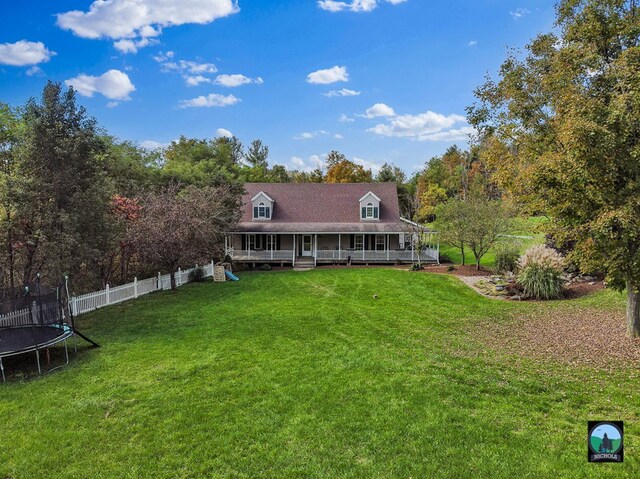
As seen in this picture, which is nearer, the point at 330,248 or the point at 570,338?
the point at 570,338

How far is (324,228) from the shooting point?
27.6 meters

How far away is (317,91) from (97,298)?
2264 cm

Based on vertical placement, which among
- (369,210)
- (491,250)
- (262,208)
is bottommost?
(491,250)

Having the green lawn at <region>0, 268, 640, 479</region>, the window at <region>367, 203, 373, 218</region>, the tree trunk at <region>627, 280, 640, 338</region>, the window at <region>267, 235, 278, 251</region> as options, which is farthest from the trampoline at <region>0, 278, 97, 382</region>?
the window at <region>367, 203, 373, 218</region>

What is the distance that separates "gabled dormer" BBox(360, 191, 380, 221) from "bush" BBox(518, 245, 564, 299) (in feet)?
46.1

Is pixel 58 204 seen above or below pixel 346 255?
above

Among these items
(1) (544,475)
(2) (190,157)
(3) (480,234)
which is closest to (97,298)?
(1) (544,475)

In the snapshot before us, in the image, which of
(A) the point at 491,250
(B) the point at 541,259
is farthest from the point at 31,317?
(A) the point at 491,250

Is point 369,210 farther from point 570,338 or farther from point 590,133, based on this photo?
point 590,133

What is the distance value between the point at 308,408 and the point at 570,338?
23.2 feet

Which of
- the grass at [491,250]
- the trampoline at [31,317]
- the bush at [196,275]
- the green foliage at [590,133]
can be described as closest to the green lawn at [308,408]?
the trampoline at [31,317]

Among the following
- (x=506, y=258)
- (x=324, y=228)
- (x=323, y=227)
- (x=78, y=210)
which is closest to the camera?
(x=78, y=210)

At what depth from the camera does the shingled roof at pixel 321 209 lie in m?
27.6

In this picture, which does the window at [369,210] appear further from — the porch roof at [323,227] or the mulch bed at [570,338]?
the mulch bed at [570,338]
